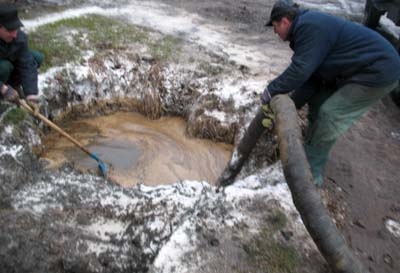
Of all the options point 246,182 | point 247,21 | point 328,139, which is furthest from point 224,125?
point 247,21

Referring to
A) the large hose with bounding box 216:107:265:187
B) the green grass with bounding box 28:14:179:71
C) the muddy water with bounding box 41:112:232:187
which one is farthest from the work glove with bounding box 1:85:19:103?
the large hose with bounding box 216:107:265:187

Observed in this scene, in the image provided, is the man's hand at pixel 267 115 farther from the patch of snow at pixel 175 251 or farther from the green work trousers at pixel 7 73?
the green work trousers at pixel 7 73

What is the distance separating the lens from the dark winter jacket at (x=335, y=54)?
3.59m

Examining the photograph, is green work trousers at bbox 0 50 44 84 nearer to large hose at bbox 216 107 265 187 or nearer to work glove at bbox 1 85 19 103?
work glove at bbox 1 85 19 103

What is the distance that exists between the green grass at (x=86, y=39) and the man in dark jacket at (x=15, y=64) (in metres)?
0.96

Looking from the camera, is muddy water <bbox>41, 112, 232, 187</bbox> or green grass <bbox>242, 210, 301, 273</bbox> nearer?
green grass <bbox>242, 210, 301, 273</bbox>

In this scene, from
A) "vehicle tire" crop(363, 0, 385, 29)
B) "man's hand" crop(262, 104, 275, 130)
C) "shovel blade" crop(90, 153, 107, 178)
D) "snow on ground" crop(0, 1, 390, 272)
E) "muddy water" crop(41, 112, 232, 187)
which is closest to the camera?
"snow on ground" crop(0, 1, 390, 272)

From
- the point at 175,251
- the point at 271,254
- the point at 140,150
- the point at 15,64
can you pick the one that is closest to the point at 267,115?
the point at 271,254

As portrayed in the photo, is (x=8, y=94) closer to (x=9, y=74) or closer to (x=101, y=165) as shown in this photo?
(x=9, y=74)

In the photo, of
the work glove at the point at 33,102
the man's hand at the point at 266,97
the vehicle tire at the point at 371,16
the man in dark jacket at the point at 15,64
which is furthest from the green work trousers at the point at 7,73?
the vehicle tire at the point at 371,16

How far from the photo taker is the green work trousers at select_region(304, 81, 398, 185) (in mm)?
3898

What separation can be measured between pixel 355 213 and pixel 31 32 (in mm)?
5290

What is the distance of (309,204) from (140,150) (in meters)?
2.87

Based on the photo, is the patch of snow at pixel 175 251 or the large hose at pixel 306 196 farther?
the patch of snow at pixel 175 251
